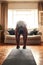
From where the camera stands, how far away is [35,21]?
31.8 feet

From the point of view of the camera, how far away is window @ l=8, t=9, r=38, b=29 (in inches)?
381

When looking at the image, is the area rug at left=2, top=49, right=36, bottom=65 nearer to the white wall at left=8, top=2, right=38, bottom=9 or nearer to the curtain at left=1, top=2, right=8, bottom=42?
the curtain at left=1, top=2, right=8, bottom=42

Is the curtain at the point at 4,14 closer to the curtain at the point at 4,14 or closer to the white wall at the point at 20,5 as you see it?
the curtain at the point at 4,14

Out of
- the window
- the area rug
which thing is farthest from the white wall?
the area rug

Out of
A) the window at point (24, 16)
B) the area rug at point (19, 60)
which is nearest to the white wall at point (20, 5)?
the window at point (24, 16)

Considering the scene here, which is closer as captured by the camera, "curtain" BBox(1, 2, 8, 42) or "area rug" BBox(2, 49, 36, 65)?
"area rug" BBox(2, 49, 36, 65)

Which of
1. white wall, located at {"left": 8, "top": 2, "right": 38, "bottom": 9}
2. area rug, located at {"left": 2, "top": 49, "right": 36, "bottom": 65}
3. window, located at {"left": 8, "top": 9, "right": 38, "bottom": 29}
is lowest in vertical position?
area rug, located at {"left": 2, "top": 49, "right": 36, "bottom": 65}

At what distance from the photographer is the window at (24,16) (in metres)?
9.68

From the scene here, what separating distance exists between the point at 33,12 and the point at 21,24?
12.7ft

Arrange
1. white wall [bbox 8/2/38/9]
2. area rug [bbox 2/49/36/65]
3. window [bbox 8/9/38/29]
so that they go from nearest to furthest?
1. area rug [bbox 2/49/36/65]
2. white wall [bbox 8/2/38/9]
3. window [bbox 8/9/38/29]

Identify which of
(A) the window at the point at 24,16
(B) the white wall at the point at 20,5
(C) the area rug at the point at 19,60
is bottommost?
(C) the area rug at the point at 19,60

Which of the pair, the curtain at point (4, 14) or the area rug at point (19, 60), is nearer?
the area rug at point (19, 60)

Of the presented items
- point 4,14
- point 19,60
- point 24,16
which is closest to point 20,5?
point 24,16

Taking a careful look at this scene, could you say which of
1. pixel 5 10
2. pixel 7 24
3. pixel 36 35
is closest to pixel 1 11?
pixel 5 10
